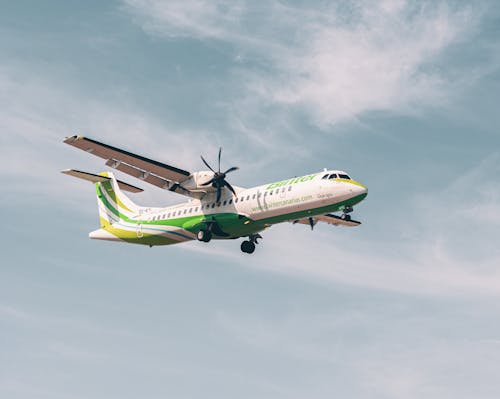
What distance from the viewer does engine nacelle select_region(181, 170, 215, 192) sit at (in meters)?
42.3

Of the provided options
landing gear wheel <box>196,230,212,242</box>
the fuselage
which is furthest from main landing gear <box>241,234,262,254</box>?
landing gear wheel <box>196,230,212,242</box>

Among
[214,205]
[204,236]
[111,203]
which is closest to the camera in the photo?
[204,236]

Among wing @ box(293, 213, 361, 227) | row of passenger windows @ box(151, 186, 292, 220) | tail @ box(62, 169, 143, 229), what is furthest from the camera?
tail @ box(62, 169, 143, 229)

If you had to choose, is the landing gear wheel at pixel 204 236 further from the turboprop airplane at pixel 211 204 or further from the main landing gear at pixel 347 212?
the main landing gear at pixel 347 212

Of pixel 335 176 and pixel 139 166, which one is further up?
pixel 139 166

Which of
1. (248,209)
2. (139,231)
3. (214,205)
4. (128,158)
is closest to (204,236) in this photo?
(214,205)

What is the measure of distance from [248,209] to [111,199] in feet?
41.8

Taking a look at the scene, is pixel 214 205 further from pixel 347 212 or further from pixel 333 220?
pixel 333 220

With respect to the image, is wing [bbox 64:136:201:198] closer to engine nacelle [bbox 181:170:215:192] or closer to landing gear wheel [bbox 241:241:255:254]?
engine nacelle [bbox 181:170:215:192]

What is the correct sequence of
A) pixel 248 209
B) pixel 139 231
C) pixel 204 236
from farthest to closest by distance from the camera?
pixel 139 231 < pixel 204 236 < pixel 248 209

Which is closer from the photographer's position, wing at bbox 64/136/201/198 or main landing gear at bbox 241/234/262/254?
wing at bbox 64/136/201/198

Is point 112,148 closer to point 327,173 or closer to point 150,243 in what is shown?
point 150,243

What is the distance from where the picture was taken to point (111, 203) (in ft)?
162

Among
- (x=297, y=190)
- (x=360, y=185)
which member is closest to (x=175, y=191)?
(x=297, y=190)
